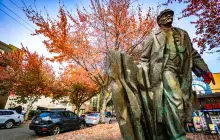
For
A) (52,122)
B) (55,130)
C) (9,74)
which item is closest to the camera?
(52,122)

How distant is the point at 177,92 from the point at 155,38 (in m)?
1.07

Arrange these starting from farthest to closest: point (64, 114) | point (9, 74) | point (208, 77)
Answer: point (9, 74) → point (64, 114) → point (208, 77)

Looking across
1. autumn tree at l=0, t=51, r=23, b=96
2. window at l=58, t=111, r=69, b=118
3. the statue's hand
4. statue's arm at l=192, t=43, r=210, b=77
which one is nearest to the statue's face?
statue's arm at l=192, t=43, r=210, b=77

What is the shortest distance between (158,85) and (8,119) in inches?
594

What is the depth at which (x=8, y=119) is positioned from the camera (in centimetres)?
1334

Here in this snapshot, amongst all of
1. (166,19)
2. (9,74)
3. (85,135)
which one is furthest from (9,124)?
(166,19)

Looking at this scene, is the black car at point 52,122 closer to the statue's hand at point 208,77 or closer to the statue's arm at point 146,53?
the statue's arm at point 146,53

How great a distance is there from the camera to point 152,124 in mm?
2434

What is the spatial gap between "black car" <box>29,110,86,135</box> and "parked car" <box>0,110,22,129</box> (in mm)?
4416

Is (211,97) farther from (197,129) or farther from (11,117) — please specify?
(11,117)

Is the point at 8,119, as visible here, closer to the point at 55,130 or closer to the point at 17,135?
the point at 17,135

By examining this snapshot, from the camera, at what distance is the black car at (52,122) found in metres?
9.85

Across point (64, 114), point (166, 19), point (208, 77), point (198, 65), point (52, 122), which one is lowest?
point (52, 122)

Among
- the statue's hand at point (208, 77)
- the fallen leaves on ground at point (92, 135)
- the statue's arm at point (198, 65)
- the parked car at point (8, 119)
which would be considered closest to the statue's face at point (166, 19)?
the statue's arm at point (198, 65)
